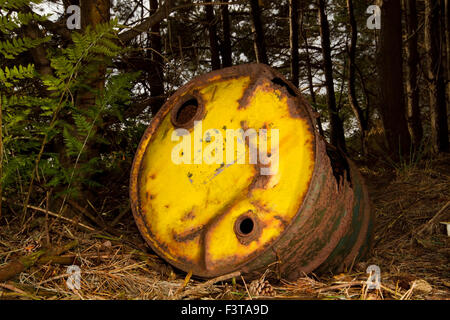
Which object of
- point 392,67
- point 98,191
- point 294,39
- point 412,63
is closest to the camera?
point 98,191

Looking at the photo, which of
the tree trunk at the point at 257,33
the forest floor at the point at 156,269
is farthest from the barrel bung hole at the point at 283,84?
the tree trunk at the point at 257,33

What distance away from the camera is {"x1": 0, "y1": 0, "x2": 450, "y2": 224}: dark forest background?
1878 millimetres

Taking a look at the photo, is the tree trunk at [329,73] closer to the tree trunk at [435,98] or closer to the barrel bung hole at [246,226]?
the tree trunk at [435,98]

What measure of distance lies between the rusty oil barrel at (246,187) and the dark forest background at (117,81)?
431 mm

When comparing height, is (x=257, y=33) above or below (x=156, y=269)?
above

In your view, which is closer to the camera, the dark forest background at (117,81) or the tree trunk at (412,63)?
the dark forest background at (117,81)

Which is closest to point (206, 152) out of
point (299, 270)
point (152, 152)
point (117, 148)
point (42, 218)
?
point (152, 152)

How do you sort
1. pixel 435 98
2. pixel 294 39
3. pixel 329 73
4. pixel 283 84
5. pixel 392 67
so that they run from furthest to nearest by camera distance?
pixel 329 73 < pixel 294 39 < pixel 435 98 < pixel 392 67 < pixel 283 84

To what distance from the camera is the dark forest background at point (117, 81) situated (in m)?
1.88

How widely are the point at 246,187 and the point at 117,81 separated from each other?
3.42 ft

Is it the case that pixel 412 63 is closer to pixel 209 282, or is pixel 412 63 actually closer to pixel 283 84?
pixel 283 84

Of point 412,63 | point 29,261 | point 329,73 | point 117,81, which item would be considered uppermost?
point 412,63

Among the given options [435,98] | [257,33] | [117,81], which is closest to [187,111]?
[117,81]

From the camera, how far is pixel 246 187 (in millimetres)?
1646
